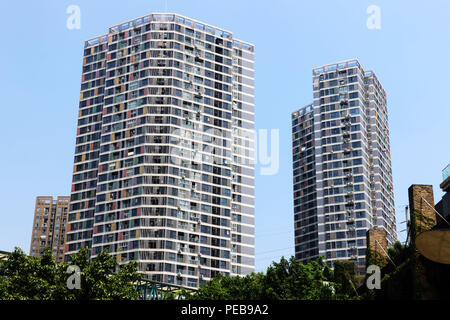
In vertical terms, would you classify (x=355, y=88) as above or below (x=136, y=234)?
above

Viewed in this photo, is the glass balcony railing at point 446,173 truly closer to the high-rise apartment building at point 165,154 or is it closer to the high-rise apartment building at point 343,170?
the high-rise apartment building at point 165,154

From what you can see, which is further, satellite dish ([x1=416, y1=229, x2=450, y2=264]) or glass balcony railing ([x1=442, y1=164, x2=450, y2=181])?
glass balcony railing ([x1=442, y1=164, x2=450, y2=181])

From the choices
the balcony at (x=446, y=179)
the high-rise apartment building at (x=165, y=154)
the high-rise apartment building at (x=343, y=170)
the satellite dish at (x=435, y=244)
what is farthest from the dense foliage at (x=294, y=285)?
the high-rise apartment building at (x=343, y=170)

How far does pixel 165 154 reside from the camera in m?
114

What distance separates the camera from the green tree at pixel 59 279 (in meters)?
46.9

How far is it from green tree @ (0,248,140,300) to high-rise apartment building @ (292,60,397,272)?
83.1 m

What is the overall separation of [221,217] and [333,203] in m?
28.9

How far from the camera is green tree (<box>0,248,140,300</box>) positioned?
4691 centimetres

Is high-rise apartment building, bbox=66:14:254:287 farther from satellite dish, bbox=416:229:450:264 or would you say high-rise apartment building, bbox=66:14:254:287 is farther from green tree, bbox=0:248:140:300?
satellite dish, bbox=416:229:450:264

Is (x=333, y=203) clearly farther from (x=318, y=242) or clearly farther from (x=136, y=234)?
(x=136, y=234)

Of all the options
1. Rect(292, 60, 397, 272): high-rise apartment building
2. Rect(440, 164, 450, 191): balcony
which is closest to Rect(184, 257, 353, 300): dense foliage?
Rect(440, 164, 450, 191): balcony

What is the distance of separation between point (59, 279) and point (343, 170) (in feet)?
310

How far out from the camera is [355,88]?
455 feet
